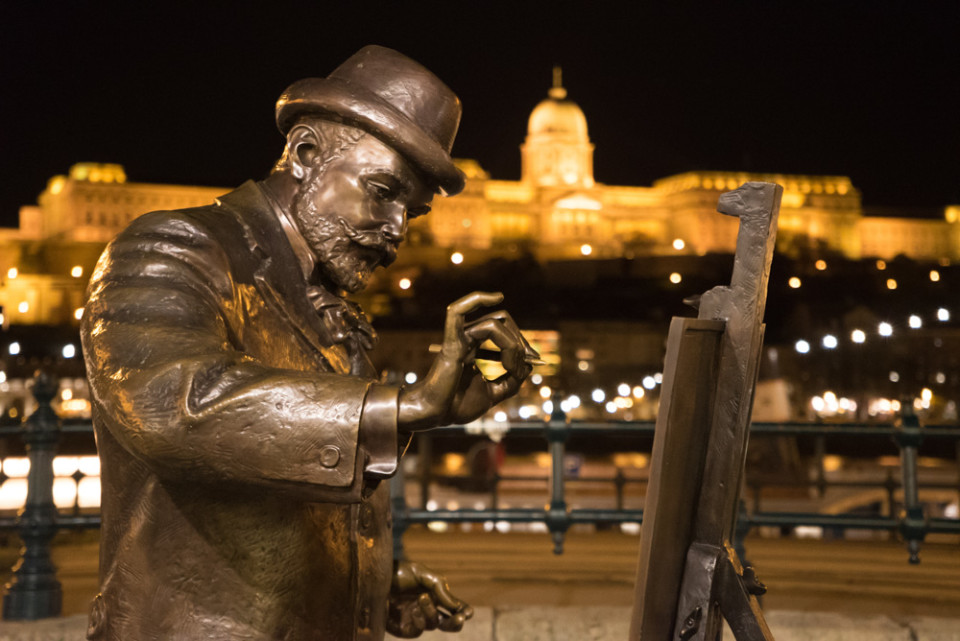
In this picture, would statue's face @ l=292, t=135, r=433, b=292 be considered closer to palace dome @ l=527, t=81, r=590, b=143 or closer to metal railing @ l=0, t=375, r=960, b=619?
metal railing @ l=0, t=375, r=960, b=619

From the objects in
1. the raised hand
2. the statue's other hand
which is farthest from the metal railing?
the raised hand

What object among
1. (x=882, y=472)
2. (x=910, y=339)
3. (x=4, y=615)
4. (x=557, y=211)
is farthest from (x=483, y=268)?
(x=4, y=615)

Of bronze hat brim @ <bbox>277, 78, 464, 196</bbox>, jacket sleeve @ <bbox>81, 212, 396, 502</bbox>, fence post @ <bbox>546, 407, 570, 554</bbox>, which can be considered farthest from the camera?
fence post @ <bbox>546, 407, 570, 554</bbox>

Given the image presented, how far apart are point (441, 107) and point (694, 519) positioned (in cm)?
98

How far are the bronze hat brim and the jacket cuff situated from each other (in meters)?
0.69

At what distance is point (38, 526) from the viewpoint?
17.2 ft

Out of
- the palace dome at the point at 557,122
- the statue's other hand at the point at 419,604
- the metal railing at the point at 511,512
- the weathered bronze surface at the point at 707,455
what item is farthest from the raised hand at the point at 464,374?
the palace dome at the point at 557,122

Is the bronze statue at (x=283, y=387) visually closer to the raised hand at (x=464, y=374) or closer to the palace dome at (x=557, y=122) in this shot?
the raised hand at (x=464, y=374)

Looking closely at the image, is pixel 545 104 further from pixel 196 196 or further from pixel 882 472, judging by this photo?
pixel 882 472

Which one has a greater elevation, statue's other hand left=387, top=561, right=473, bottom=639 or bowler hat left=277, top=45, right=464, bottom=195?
bowler hat left=277, top=45, right=464, bottom=195

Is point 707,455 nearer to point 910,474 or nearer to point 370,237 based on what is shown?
point 370,237

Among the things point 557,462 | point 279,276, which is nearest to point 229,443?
point 279,276

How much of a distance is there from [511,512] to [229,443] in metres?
4.62

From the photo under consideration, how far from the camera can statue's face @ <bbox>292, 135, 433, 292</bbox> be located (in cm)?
212
